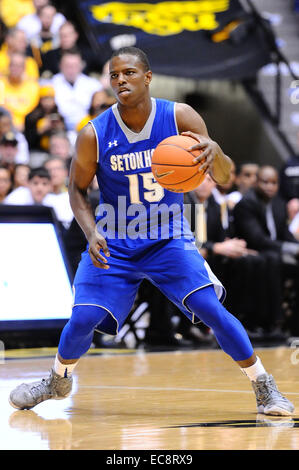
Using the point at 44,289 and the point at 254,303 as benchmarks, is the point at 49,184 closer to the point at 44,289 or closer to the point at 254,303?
the point at 44,289

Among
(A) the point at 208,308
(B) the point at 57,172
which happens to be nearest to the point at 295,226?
(B) the point at 57,172

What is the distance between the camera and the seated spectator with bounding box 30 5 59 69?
12656mm

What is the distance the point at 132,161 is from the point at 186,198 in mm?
4192

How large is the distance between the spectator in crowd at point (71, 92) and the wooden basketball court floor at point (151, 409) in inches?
180

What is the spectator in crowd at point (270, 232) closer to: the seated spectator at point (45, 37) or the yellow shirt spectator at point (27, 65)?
the yellow shirt spectator at point (27, 65)

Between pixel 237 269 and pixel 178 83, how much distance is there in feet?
19.2

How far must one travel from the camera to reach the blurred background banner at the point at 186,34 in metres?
13.7

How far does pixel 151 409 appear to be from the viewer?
518 centimetres

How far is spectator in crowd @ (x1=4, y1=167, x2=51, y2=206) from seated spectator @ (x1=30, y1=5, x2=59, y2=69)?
355 centimetres

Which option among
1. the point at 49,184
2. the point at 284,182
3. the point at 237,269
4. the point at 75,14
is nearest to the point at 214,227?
the point at 237,269

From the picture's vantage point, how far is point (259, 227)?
1032 centimetres

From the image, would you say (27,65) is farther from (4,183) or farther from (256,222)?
(256,222)

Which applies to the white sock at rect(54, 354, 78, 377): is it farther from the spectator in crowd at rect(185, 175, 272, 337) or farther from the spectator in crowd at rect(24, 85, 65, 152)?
the spectator in crowd at rect(24, 85, 65, 152)

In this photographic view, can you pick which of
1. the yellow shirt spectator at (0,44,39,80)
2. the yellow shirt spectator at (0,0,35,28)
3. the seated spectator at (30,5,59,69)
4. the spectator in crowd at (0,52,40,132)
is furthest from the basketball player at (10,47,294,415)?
the yellow shirt spectator at (0,0,35,28)
